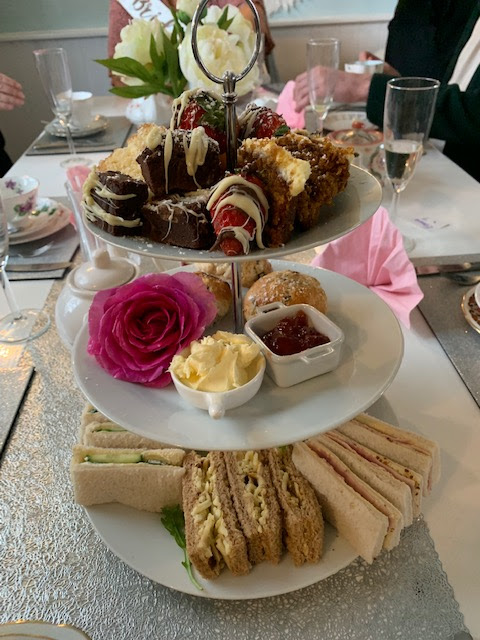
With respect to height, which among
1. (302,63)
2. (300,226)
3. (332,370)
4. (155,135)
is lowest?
(302,63)

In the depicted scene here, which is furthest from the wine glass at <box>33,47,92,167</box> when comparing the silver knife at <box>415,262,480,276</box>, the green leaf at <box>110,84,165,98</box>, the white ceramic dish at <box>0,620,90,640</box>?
the white ceramic dish at <box>0,620,90,640</box>

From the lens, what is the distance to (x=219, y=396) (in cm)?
61

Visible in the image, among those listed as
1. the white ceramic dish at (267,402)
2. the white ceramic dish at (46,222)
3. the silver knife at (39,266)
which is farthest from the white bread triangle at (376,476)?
the white ceramic dish at (46,222)

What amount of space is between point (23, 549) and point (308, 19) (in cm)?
372

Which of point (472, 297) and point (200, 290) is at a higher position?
point (200, 290)

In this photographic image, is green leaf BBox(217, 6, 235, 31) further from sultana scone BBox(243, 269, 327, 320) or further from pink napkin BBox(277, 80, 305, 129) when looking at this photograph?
sultana scone BBox(243, 269, 327, 320)

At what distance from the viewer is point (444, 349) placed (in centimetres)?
106

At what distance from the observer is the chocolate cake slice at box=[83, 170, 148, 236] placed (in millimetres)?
596

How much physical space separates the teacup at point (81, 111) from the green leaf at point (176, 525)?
1.94 metres

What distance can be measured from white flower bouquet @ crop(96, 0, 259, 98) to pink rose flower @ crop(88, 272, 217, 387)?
79cm

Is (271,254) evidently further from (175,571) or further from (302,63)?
(302,63)

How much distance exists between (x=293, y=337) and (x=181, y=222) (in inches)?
9.0

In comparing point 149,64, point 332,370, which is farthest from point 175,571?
point 149,64

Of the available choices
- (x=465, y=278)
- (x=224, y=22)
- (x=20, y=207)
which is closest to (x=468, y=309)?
(x=465, y=278)
